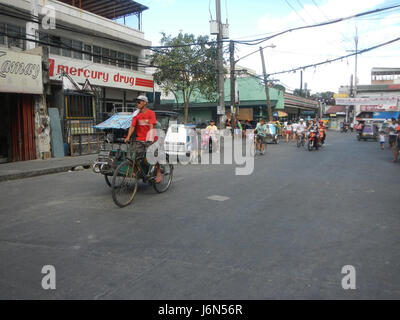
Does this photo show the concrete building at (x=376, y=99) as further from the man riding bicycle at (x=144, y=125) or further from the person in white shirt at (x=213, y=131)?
the man riding bicycle at (x=144, y=125)

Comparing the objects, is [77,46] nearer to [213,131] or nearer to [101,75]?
[101,75]

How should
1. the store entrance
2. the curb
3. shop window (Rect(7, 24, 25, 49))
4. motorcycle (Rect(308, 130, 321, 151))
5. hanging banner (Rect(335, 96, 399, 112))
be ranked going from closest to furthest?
the curb < the store entrance < shop window (Rect(7, 24, 25, 49)) < motorcycle (Rect(308, 130, 321, 151)) < hanging banner (Rect(335, 96, 399, 112))

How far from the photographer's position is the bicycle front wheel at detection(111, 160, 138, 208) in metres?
6.14

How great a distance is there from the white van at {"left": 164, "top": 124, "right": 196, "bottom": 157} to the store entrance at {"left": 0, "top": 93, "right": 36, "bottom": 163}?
5.44m

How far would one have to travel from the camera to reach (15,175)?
32.4ft

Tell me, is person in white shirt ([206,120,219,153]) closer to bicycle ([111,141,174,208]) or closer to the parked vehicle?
bicycle ([111,141,174,208])

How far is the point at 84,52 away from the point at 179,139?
4833 millimetres

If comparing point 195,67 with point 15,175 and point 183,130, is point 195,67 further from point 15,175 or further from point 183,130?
point 15,175

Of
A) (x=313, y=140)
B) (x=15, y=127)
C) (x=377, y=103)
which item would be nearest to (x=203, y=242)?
(x=15, y=127)

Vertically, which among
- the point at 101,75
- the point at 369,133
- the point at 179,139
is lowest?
the point at 179,139

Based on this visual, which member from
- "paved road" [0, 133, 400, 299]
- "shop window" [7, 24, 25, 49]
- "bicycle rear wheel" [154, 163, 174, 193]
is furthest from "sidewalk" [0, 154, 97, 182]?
"shop window" [7, 24, 25, 49]

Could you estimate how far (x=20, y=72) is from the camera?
12.3 meters

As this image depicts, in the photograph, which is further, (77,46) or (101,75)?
(101,75)

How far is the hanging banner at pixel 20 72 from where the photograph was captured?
463 inches
